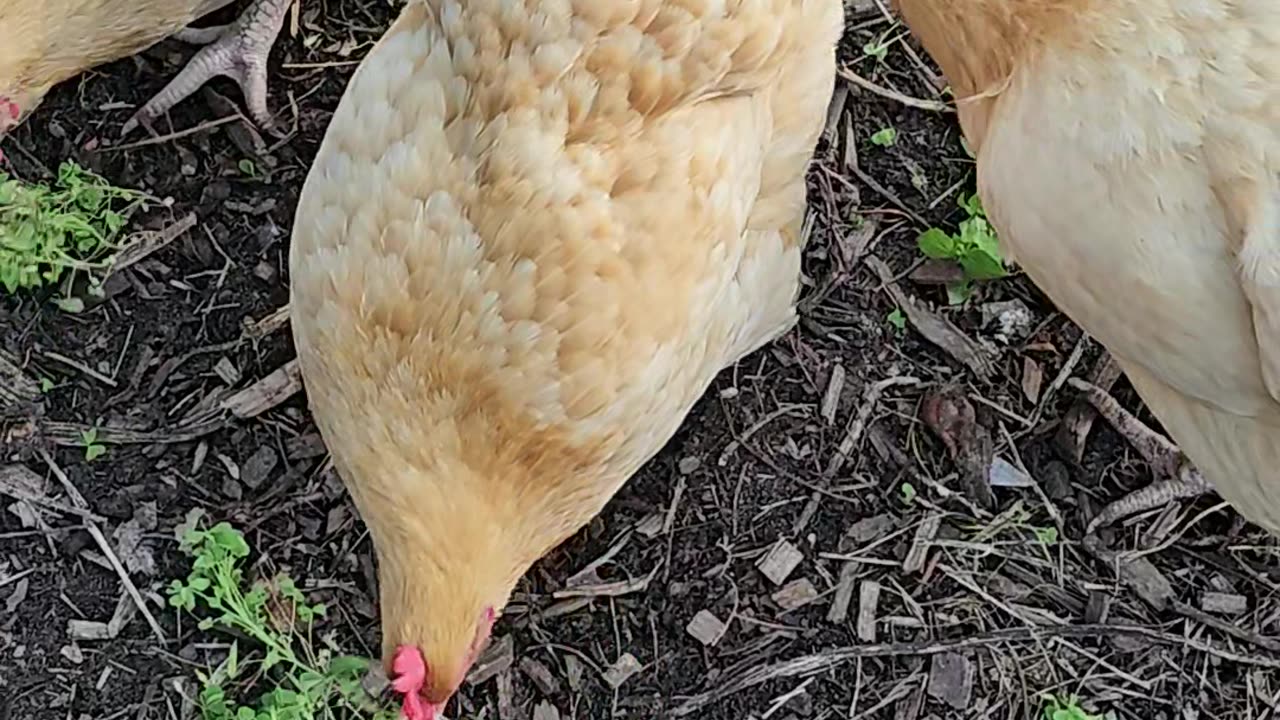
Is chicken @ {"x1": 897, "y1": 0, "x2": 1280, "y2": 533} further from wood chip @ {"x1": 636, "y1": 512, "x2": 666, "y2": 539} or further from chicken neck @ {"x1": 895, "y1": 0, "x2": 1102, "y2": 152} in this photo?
wood chip @ {"x1": 636, "y1": 512, "x2": 666, "y2": 539}

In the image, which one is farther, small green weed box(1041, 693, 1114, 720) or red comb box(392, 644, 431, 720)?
small green weed box(1041, 693, 1114, 720)

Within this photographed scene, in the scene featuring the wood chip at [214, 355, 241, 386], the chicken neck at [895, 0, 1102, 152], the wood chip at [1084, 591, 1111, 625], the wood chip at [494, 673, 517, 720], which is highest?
the chicken neck at [895, 0, 1102, 152]

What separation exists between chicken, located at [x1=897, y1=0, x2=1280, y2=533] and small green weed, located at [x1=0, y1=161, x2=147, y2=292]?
62.7 inches

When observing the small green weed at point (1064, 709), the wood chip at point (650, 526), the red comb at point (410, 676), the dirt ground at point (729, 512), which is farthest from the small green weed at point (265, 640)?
the small green weed at point (1064, 709)

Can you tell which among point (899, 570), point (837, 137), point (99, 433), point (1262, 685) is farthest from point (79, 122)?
point (1262, 685)

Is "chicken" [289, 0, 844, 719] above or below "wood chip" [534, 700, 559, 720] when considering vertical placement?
above

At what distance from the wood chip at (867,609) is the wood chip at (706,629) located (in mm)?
254

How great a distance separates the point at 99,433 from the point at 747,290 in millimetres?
1261

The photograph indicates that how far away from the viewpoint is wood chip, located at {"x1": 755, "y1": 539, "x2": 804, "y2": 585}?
99.6 inches

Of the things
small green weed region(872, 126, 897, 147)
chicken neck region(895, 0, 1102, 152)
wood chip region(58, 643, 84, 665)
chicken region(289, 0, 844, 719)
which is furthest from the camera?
small green weed region(872, 126, 897, 147)

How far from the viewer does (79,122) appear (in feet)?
8.86

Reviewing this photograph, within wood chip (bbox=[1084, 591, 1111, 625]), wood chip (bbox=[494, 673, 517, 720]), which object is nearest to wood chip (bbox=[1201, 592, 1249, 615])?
wood chip (bbox=[1084, 591, 1111, 625])

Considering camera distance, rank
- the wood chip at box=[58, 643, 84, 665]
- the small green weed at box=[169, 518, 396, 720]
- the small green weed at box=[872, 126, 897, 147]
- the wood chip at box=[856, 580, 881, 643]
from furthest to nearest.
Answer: the small green weed at box=[872, 126, 897, 147] → the wood chip at box=[856, 580, 881, 643] → the wood chip at box=[58, 643, 84, 665] → the small green weed at box=[169, 518, 396, 720]

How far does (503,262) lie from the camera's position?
→ 1.74 m
